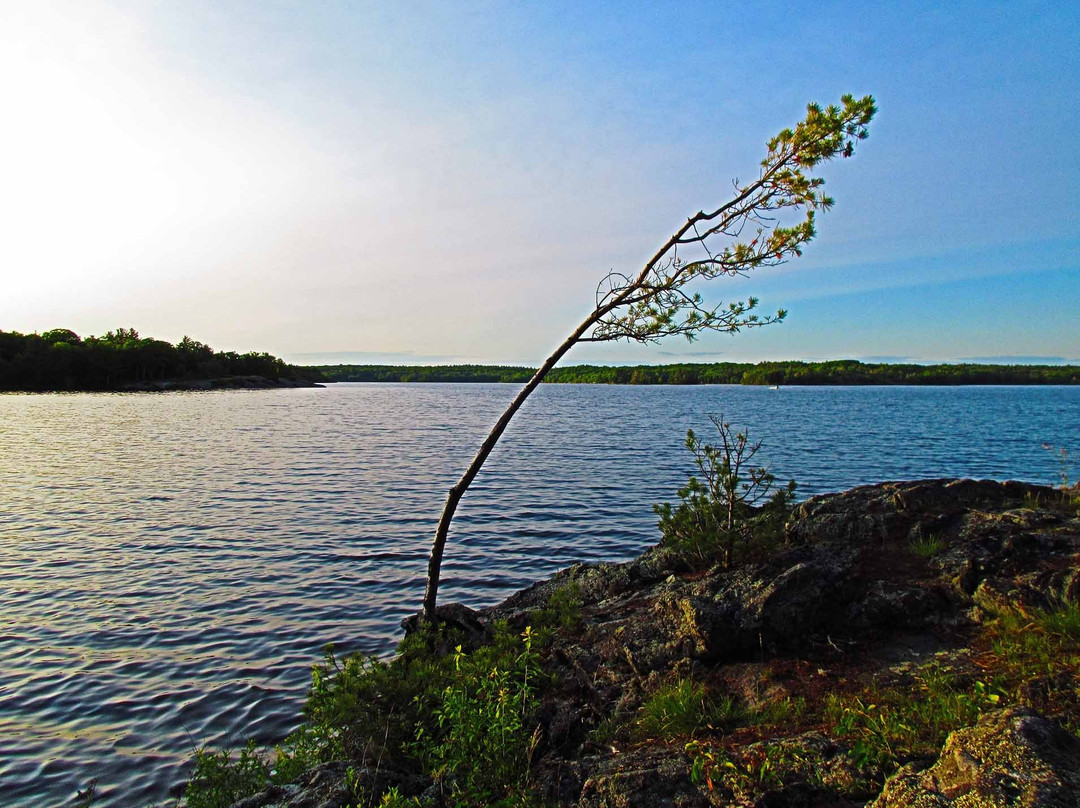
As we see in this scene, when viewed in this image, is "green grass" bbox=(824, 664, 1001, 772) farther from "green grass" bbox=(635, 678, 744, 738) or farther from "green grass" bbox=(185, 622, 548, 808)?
"green grass" bbox=(185, 622, 548, 808)

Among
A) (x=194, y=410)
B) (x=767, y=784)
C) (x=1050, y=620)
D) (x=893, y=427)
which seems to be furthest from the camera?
(x=194, y=410)

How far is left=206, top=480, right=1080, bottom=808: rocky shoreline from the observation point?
4527 mm

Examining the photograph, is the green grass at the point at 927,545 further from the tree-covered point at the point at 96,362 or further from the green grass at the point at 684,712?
the tree-covered point at the point at 96,362

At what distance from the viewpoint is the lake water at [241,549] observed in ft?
29.5

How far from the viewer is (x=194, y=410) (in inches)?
2813

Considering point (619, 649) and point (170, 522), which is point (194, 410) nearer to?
point (170, 522)

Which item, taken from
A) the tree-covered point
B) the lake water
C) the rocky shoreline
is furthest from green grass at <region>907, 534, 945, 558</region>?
the tree-covered point

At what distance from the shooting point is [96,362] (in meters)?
126

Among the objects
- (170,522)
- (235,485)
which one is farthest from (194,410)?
(170,522)

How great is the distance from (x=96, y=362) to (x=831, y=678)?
150663mm

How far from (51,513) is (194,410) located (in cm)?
5448

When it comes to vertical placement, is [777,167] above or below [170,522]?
above

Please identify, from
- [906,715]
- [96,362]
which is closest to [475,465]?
[906,715]

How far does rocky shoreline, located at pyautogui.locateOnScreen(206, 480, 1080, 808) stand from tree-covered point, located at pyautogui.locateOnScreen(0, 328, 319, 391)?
145658 millimetres
